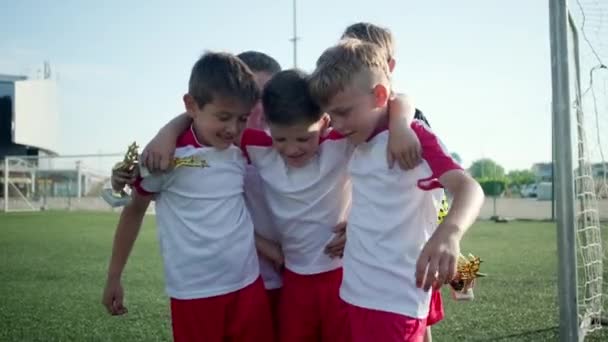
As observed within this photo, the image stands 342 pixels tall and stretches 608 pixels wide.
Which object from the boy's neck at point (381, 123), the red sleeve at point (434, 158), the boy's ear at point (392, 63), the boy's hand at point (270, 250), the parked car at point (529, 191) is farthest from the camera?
the parked car at point (529, 191)

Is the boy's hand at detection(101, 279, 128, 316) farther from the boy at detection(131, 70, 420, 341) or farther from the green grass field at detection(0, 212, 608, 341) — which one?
the green grass field at detection(0, 212, 608, 341)

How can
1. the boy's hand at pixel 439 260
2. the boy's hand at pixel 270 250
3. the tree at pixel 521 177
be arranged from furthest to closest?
the tree at pixel 521 177 → the boy's hand at pixel 270 250 → the boy's hand at pixel 439 260

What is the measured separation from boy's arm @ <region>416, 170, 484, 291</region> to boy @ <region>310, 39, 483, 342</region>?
2 cm

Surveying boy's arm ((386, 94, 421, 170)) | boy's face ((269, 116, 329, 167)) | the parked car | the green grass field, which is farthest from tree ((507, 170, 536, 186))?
boy's arm ((386, 94, 421, 170))

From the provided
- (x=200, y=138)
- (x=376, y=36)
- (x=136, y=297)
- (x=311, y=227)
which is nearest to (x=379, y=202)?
(x=311, y=227)

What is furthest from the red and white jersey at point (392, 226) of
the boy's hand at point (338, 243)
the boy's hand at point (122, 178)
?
the boy's hand at point (122, 178)

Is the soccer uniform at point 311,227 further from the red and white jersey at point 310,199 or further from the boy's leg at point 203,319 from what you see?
the boy's leg at point 203,319

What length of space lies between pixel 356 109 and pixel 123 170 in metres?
0.78

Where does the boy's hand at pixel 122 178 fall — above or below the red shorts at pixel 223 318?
above

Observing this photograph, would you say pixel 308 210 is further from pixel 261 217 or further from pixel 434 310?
pixel 434 310

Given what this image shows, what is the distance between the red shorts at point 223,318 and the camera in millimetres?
2062

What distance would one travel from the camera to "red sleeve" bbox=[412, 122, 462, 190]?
6.03 ft

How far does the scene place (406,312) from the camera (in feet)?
6.14

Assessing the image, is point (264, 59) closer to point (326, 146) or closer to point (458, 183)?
point (326, 146)
